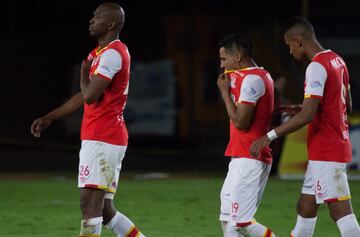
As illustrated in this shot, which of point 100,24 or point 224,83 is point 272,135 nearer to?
point 224,83

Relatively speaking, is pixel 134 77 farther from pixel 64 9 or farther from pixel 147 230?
pixel 147 230

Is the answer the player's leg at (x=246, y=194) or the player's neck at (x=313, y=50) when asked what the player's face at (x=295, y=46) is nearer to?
the player's neck at (x=313, y=50)

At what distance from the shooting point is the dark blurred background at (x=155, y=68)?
90.6 feet

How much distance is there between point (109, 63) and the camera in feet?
29.3

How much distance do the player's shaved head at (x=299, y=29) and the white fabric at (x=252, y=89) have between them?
18.9 inches

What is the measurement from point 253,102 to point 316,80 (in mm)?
554

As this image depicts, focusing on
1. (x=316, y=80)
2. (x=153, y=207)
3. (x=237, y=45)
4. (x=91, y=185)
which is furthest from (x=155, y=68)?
(x=316, y=80)

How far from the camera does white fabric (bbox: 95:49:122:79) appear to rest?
8.90 m

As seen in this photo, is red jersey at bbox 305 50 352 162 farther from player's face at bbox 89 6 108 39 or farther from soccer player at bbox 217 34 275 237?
player's face at bbox 89 6 108 39

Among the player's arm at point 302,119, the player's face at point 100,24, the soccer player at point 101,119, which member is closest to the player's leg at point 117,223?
the soccer player at point 101,119

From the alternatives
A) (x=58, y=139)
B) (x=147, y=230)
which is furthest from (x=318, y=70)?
(x=58, y=139)

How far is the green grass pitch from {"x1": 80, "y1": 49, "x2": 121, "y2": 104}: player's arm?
295 centimetres

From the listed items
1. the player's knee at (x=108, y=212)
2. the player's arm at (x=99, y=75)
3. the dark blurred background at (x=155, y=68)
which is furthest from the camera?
the dark blurred background at (x=155, y=68)

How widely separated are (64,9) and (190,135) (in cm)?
675
